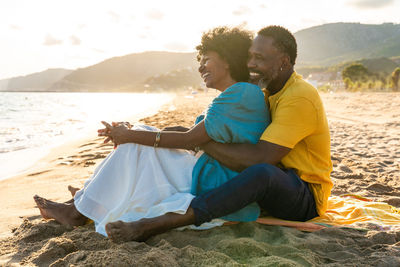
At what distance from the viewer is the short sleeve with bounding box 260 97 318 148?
2010mm

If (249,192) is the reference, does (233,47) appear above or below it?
above

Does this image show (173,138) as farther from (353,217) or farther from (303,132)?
(353,217)

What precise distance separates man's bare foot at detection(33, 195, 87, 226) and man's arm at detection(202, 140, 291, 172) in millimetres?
1047

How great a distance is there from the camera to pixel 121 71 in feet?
516

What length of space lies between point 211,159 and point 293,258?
0.80 meters

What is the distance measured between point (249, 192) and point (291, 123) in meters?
0.50

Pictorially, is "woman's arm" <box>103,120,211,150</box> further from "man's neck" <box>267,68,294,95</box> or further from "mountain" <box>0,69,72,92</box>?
"mountain" <box>0,69,72,92</box>

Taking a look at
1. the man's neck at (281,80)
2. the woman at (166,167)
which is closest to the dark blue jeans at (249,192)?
the woman at (166,167)

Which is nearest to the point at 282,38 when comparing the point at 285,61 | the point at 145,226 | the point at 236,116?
the point at 285,61

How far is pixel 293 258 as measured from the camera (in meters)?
1.79

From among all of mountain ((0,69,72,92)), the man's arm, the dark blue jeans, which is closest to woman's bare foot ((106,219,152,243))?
the dark blue jeans

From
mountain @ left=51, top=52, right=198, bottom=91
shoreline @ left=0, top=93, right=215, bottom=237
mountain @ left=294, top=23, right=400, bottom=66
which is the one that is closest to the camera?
shoreline @ left=0, top=93, right=215, bottom=237

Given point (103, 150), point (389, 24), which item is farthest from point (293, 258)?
point (389, 24)

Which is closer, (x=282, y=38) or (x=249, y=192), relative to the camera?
(x=249, y=192)
